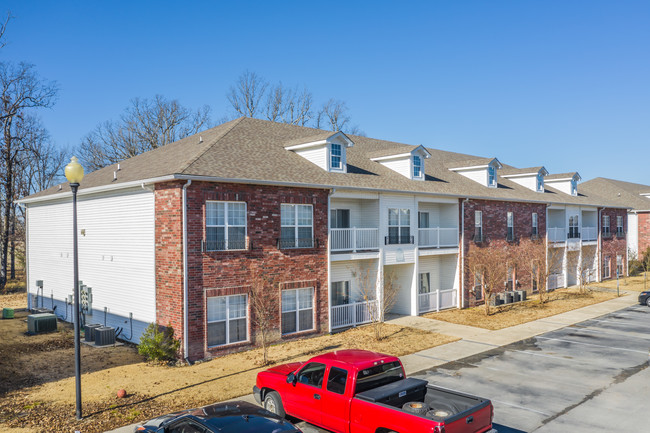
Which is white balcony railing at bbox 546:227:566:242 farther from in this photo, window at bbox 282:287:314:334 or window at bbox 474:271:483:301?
window at bbox 282:287:314:334

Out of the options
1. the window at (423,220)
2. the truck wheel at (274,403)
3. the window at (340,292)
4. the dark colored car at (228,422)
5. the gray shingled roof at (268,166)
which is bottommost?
the truck wheel at (274,403)

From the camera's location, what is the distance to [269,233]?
17922 millimetres

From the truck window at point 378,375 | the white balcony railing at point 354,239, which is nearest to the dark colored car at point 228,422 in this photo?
the truck window at point 378,375

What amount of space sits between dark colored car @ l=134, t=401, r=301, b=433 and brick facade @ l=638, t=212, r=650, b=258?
2135 inches

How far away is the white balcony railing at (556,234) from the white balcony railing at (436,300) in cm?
1213

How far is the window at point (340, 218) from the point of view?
22.4 meters

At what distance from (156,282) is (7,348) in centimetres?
663

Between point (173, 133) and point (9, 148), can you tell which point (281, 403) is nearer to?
point (9, 148)

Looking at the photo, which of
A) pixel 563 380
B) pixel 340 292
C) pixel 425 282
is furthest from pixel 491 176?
pixel 563 380

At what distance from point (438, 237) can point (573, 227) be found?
59.5ft

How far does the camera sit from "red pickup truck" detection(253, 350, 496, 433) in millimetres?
7768

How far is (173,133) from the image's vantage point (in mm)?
51812

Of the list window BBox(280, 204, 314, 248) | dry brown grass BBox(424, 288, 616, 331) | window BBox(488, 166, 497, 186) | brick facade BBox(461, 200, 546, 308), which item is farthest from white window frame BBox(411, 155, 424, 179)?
window BBox(280, 204, 314, 248)

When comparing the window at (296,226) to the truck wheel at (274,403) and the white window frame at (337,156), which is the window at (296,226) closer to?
the white window frame at (337,156)
